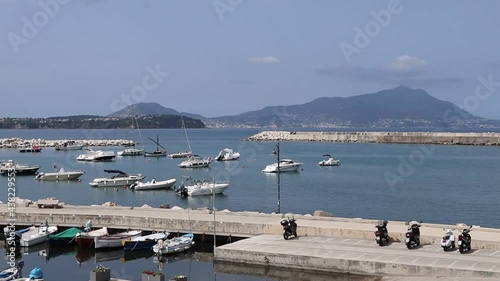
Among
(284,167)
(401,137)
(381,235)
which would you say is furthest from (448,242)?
(401,137)

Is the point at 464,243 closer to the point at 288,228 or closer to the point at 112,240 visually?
the point at 288,228

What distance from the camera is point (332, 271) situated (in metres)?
23.7

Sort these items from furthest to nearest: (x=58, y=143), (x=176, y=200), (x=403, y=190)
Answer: (x=58, y=143), (x=403, y=190), (x=176, y=200)

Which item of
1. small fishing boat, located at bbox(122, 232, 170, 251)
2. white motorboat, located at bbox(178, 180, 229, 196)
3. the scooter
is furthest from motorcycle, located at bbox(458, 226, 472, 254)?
white motorboat, located at bbox(178, 180, 229, 196)

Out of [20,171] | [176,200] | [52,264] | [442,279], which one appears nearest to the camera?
[442,279]

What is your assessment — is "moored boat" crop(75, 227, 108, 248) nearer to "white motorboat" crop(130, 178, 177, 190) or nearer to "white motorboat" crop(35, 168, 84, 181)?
"white motorboat" crop(130, 178, 177, 190)

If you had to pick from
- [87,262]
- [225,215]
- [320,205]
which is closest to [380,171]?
[320,205]

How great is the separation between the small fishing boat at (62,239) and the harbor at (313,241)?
1408mm

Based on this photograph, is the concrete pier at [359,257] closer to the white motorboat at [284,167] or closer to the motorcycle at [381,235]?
the motorcycle at [381,235]

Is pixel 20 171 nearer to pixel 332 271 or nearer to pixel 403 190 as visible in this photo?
pixel 403 190

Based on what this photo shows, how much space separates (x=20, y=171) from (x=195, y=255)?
5838cm

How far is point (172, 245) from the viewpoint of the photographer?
2983 cm

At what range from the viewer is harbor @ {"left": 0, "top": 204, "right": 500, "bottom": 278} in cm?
2259

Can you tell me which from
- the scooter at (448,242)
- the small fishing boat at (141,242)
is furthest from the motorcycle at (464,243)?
the small fishing boat at (141,242)
